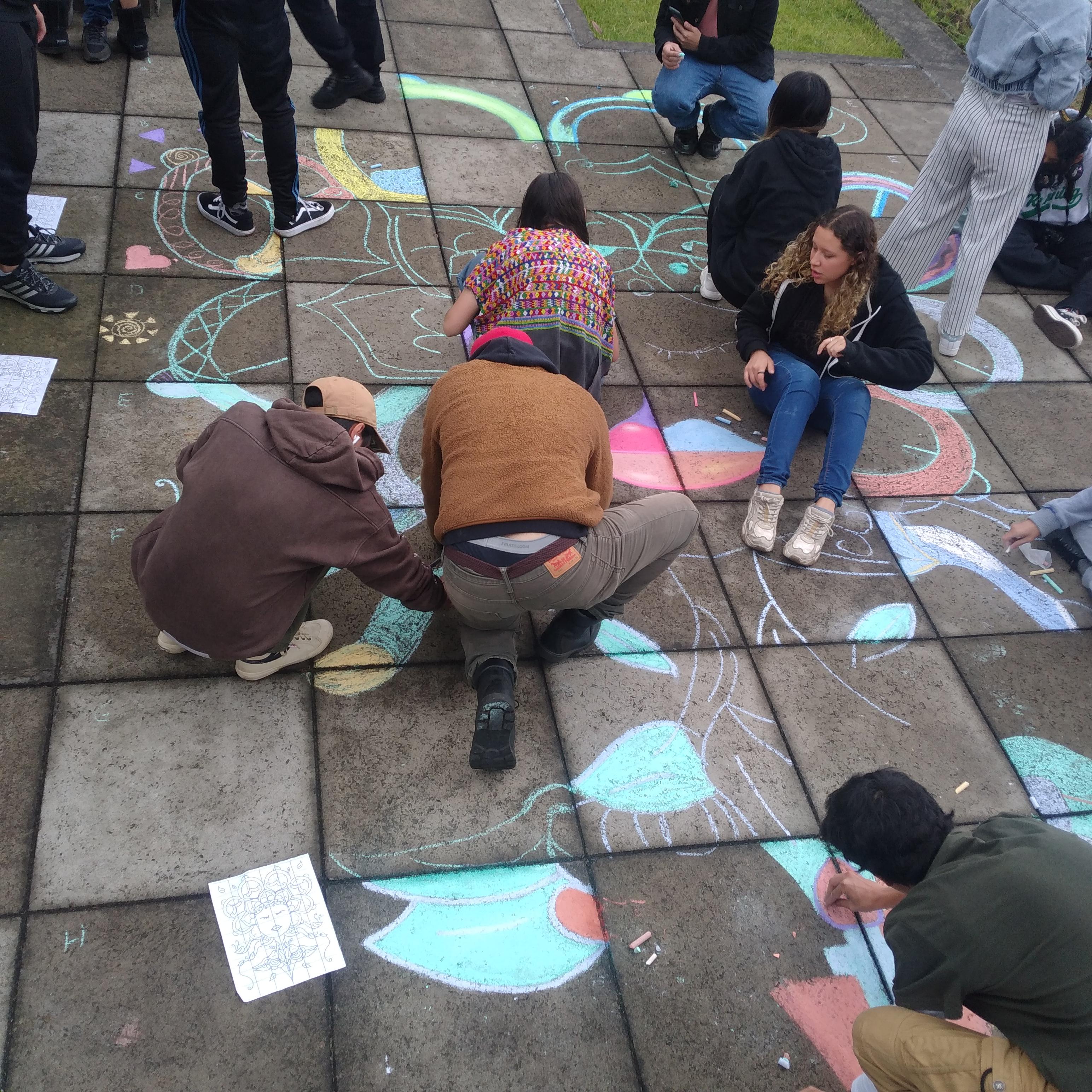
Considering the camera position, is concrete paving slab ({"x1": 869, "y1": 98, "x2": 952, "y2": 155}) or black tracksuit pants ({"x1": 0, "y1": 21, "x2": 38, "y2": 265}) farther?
concrete paving slab ({"x1": 869, "y1": 98, "x2": 952, "y2": 155})

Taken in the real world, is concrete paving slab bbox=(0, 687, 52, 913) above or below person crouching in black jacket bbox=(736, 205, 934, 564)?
below

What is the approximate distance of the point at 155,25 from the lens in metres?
6.12

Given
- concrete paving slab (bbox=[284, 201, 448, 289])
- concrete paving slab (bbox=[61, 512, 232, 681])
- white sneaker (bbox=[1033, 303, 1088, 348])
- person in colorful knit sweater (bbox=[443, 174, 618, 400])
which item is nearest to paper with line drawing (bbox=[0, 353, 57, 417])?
concrete paving slab (bbox=[61, 512, 232, 681])

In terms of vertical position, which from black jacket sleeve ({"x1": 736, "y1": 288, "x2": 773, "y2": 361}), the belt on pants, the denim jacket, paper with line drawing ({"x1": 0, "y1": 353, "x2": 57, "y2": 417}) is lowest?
paper with line drawing ({"x1": 0, "y1": 353, "x2": 57, "y2": 417})

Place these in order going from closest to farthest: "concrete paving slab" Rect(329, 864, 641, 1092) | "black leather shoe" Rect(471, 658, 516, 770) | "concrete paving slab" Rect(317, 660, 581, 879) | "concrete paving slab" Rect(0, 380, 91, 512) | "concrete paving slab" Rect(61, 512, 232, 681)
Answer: "concrete paving slab" Rect(329, 864, 641, 1092)
"concrete paving slab" Rect(317, 660, 581, 879)
"black leather shoe" Rect(471, 658, 516, 770)
"concrete paving slab" Rect(61, 512, 232, 681)
"concrete paving slab" Rect(0, 380, 91, 512)

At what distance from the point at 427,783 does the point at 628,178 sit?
425 centimetres

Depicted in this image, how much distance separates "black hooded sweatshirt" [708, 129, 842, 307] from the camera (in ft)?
14.8

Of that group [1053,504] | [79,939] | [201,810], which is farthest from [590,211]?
[79,939]

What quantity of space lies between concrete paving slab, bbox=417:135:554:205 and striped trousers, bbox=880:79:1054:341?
2133mm

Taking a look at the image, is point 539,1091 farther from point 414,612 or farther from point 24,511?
point 24,511

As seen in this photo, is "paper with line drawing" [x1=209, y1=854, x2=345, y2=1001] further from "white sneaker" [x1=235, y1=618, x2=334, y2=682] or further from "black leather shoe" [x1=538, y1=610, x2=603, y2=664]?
"black leather shoe" [x1=538, y1=610, x2=603, y2=664]

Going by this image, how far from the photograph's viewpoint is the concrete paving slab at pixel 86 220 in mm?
4469

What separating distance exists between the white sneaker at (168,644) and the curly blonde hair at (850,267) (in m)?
2.87

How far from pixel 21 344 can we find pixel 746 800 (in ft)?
11.4
